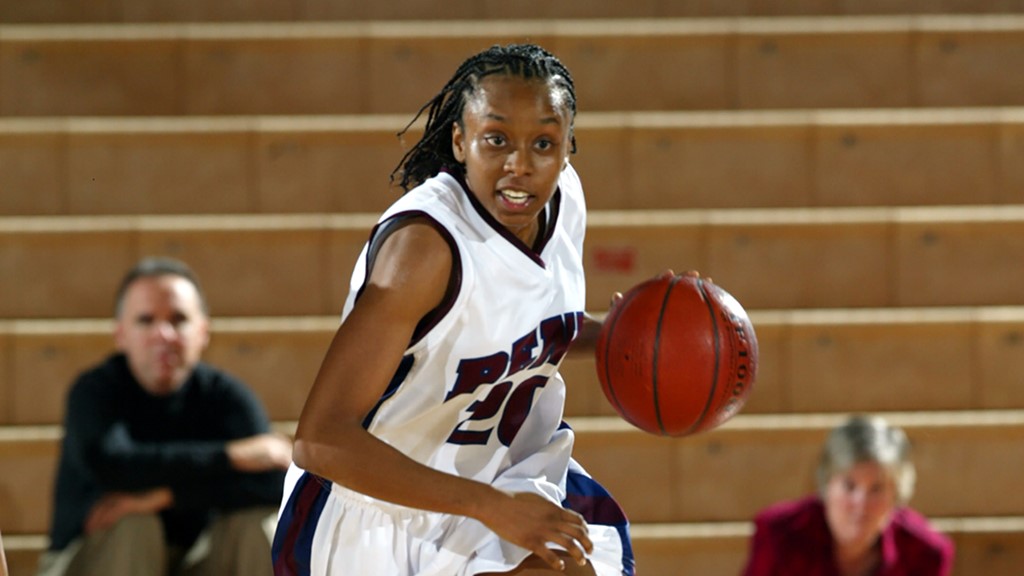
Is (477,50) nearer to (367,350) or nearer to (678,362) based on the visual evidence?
(678,362)

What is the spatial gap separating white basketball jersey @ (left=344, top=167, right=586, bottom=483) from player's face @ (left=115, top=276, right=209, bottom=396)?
70.7 inches

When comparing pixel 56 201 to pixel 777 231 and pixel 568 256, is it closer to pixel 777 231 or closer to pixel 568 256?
pixel 777 231

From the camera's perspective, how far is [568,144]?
7.22ft

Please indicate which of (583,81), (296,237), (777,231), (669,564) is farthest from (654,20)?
(669,564)

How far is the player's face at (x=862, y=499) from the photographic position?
3658 millimetres

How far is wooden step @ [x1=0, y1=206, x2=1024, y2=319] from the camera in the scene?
4859 mm

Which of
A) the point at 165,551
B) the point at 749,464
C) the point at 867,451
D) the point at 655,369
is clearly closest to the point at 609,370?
the point at 655,369

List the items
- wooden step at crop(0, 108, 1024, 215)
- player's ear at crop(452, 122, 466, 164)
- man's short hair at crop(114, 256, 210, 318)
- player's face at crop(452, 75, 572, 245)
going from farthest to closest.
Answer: wooden step at crop(0, 108, 1024, 215) → man's short hair at crop(114, 256, 210, 318) → player's ear at crop(452, 122, 466, 164) → player's face at crop(452, 75, 572, 245)

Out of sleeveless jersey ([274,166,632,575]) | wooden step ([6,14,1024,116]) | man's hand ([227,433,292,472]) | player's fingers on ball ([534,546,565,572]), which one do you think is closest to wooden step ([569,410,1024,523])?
man's hand ([227,433,292,472])

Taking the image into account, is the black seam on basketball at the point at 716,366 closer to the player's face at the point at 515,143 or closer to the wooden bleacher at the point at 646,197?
the player's face at the point at 515,143

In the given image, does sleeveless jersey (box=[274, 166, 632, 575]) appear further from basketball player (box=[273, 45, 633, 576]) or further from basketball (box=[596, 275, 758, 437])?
basketball (box=[596, 275, 758, 437])

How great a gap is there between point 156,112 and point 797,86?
228 cm

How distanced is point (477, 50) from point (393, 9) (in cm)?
49

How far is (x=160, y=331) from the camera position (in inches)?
150
